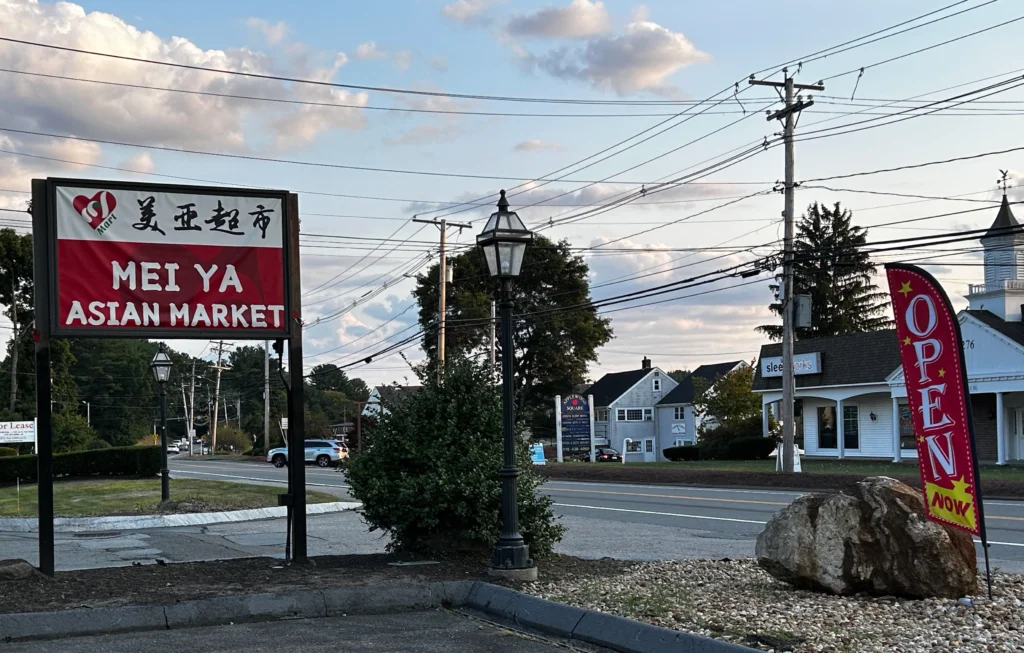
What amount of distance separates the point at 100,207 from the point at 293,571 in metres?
4.11

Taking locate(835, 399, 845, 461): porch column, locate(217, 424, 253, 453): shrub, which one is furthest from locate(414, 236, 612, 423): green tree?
locate(217, 424, 253, 453): shrub

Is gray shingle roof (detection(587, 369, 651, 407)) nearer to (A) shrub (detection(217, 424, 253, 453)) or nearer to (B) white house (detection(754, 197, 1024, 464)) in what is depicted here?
(B) white house (detection(754, 197, 1024, 464))

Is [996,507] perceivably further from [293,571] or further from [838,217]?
[838,217]

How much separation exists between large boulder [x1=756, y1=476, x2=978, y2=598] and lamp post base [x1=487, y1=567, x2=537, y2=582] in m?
2.22

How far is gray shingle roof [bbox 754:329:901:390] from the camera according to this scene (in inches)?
1758

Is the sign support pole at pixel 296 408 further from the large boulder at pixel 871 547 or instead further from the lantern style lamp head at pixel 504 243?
the large boulder at pixel 871 547

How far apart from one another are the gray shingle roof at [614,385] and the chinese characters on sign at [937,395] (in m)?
72.5

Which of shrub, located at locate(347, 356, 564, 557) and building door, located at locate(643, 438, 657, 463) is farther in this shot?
building door, located at locate(643, 438, 657, 463)

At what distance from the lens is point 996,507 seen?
70.5 feet

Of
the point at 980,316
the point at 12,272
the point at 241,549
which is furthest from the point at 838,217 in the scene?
the point at 241,549

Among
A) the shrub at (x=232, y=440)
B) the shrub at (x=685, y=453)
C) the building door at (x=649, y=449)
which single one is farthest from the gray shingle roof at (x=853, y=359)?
the shrub at (x=232, y=440)

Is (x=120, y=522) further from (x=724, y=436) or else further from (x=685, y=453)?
(x=724, y=436)

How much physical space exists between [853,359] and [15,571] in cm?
4157

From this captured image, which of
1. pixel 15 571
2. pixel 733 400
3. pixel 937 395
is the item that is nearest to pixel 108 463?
pixel 15 571
